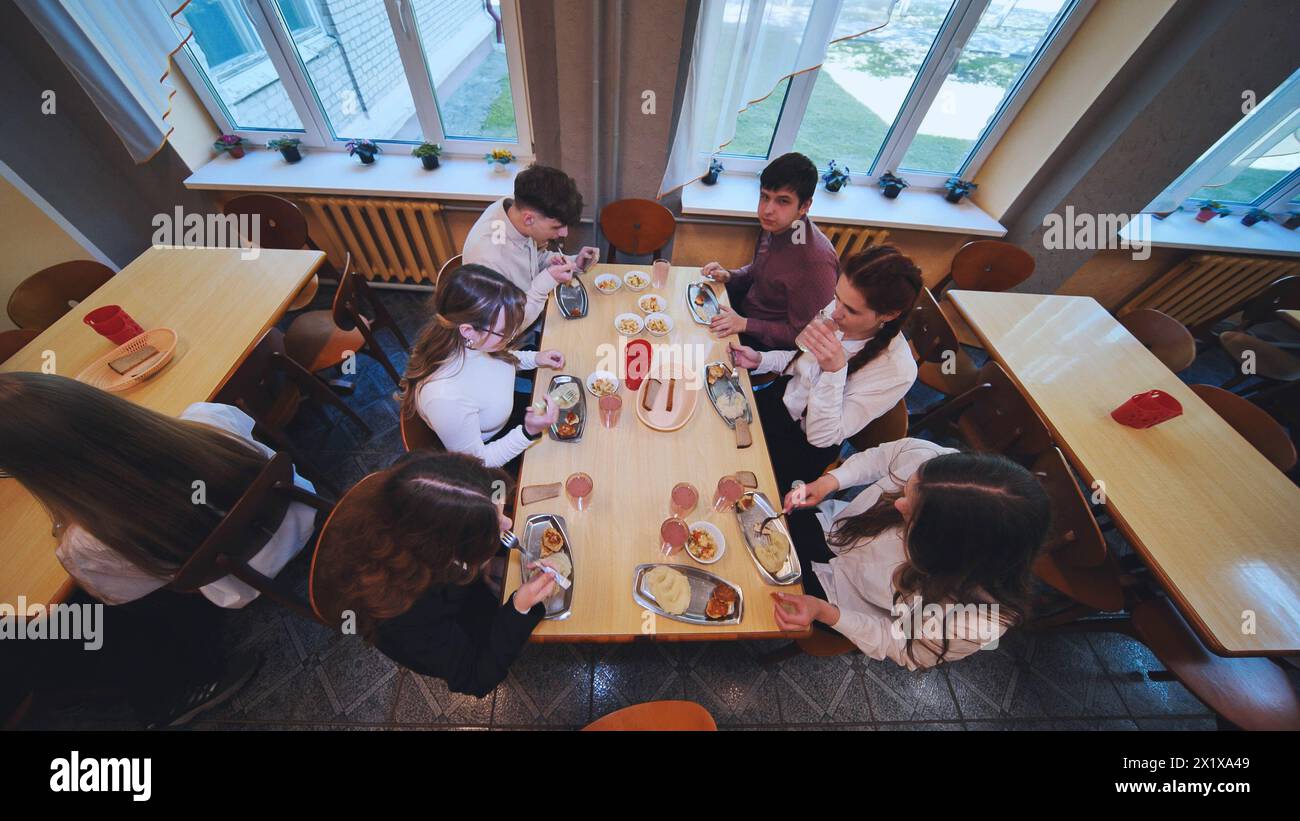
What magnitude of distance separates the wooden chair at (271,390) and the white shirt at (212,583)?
0.31 m

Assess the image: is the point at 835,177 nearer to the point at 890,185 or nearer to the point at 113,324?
the point at 890,185

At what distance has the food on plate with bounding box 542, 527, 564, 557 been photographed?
1.45 meters

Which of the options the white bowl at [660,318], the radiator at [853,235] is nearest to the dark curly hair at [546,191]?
the white bowl at [660,318]

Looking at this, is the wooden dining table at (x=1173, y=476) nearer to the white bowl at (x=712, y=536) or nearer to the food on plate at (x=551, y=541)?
the white bowl at (x=712, y=536)

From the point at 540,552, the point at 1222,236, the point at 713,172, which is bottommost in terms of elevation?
the point at 540,552

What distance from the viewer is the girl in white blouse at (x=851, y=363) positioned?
5.52 feet

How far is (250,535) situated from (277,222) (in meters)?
2.37

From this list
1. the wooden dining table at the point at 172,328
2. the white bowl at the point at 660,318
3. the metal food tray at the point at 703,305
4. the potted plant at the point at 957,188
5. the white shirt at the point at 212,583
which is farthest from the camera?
the potted plant at the point at 957,188

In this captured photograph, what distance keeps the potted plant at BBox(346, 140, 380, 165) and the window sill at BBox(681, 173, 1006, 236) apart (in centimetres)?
235

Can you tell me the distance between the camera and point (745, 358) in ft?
6.96

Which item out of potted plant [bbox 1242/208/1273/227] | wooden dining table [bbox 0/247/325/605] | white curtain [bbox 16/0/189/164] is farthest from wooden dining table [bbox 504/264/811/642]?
potted plant [bbox 1242/208/1273/227]

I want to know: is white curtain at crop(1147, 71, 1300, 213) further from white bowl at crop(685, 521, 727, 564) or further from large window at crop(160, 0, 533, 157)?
large window at crop(160, 0, 533, 157)

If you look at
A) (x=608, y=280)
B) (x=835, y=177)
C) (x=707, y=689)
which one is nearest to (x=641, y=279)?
(x=608, y=280)
